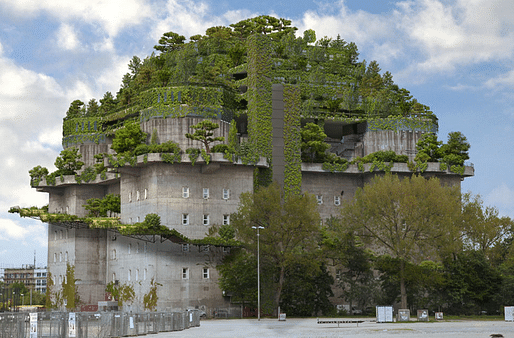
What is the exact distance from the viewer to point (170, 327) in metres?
59.3

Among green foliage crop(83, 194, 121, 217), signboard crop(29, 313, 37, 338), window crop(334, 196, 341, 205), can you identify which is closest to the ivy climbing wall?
window crop(334, 196, 341, 205)

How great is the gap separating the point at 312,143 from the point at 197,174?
19338 mm

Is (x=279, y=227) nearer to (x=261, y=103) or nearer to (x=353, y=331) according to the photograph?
(x=261, y=103)

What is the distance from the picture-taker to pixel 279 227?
9081 centimetres

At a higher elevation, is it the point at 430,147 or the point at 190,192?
the point at 430,147

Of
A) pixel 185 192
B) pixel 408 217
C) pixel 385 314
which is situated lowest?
pixel 385 314

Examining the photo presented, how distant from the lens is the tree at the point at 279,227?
90500mm

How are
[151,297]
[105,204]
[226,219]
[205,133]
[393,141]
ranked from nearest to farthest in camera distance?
[151,297] < [205,133] < [226,219] < [105,204] < [393,141]

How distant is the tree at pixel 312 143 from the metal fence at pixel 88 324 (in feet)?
160

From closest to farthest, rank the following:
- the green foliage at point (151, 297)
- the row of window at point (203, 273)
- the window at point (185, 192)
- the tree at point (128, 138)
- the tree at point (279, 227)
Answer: the tree at point (279, 227)
the green foliage at point (151, 297)
the row of window at point (203, 273)
the window at point (185, 192)
the tree at point (128, 138)

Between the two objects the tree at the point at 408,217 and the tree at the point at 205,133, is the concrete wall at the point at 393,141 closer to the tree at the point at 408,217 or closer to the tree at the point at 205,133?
the tree at the point at 408,217

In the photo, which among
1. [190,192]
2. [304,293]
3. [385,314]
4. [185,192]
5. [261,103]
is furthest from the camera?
[261,103]

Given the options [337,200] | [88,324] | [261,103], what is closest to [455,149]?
A: [337,200]

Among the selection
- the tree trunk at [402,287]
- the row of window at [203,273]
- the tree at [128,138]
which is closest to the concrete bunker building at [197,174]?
the row of window at [203,273]
